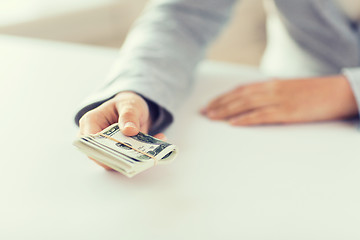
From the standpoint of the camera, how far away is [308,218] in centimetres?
56

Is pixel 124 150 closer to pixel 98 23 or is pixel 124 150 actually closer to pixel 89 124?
pixel 89 124

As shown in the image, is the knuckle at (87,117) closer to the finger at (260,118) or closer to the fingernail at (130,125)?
the fingernail at (130,125)

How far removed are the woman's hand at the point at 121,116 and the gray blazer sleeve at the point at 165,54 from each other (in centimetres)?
2

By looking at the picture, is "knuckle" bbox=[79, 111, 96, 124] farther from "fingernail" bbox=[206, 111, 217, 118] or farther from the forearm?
the forearm

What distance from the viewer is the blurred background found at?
170 cm

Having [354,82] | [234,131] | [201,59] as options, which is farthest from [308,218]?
[201,59]

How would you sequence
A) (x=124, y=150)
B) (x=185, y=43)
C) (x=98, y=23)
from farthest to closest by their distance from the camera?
(x=98, y=23) < (x=185, y=43) < (x=124, y=150)

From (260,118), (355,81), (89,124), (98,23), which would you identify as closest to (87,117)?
(89,124)

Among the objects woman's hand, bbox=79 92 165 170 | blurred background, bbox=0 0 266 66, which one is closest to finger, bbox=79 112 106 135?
woman's hand, bbox=79 92 165 170

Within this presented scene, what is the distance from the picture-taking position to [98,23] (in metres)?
1.93

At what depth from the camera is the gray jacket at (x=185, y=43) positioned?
756mm

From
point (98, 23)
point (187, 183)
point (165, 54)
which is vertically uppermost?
point (98, 23)

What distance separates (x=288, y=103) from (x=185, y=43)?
11.3 inches

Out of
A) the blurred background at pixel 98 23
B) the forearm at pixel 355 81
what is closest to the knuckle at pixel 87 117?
the forearm at pixel 355 81
